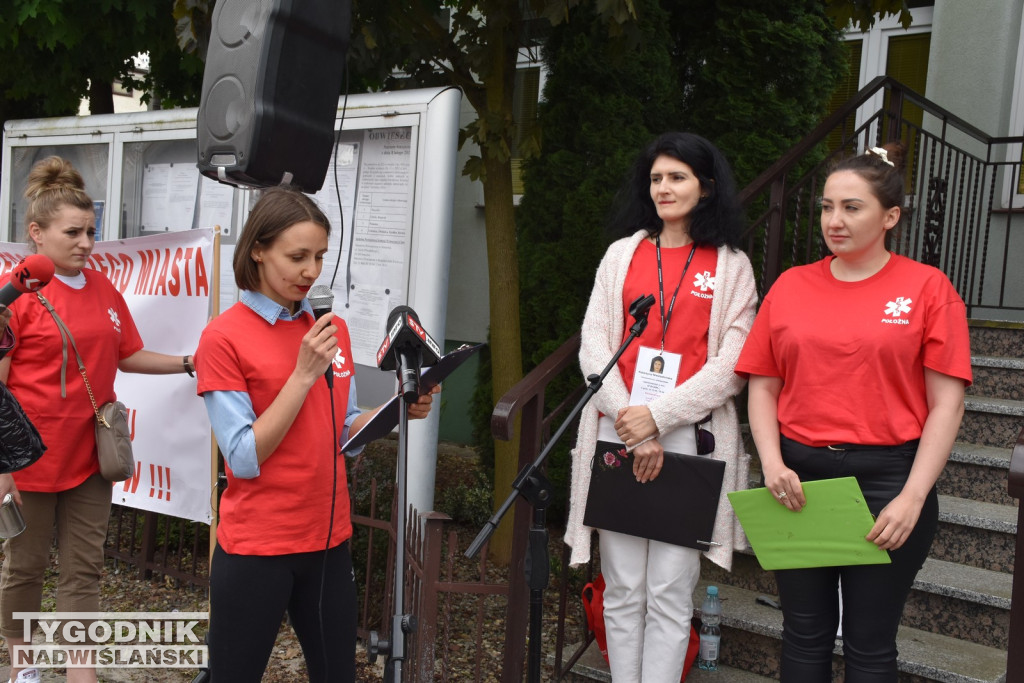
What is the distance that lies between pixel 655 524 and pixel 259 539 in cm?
118

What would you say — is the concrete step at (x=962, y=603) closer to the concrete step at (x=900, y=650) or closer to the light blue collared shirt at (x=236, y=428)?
the concrete step at (x=900, y=650)

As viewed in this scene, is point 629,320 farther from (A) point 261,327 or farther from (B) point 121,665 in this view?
(B) point 121,665

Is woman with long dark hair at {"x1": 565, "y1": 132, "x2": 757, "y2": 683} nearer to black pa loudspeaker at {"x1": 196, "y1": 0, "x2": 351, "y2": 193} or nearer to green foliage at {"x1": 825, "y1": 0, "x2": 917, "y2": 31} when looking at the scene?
black pa loudspeaker at {"x1": 196, "y1": 0, "x2": 351, "y2": 193}

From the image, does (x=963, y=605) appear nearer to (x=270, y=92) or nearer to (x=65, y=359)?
(x=270, y=92)

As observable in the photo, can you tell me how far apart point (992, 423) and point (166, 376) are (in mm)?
3817

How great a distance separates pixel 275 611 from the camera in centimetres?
219

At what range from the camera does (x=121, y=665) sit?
4.03 meters

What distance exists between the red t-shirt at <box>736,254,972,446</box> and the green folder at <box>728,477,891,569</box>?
0.15 meters

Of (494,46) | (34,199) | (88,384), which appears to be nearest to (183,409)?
(88,384)

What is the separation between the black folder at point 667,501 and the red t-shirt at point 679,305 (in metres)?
0.26

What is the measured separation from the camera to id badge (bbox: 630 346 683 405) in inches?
107

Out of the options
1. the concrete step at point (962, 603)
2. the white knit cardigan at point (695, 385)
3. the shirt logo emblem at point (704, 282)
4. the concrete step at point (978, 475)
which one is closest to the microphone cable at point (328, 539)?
the white knit cardigan at point (695, 385)

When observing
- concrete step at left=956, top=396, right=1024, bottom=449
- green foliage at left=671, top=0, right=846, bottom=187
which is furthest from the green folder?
green foliage at left=671, top=0, right=846, bottom=187

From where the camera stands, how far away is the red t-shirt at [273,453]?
2111 mm
